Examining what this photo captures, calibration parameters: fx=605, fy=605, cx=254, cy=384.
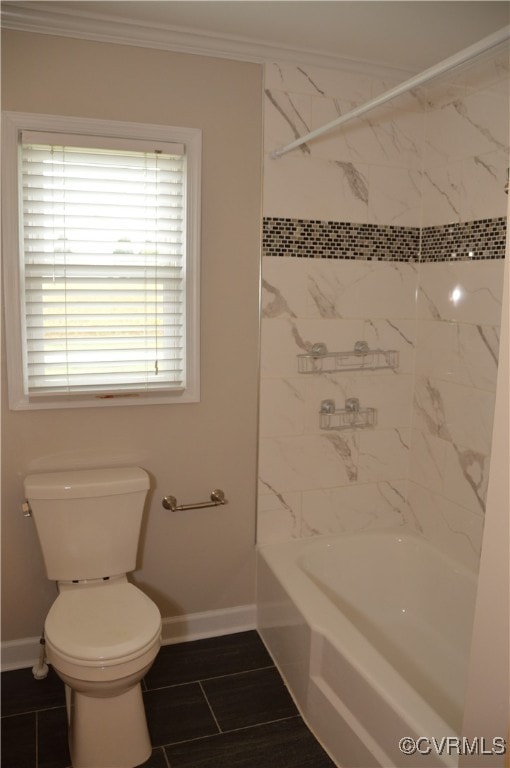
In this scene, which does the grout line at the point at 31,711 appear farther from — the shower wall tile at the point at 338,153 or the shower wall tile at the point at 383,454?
the shower wall tile at the point at 338,153

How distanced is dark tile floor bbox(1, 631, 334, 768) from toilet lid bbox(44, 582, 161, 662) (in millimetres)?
430

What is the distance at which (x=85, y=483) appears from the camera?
231 cm

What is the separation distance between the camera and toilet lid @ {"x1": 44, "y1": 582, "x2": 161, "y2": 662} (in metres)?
1.92

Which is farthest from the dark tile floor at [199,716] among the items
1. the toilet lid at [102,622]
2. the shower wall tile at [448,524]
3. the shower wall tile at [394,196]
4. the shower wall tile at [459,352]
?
the shower wall tile at [394,196]

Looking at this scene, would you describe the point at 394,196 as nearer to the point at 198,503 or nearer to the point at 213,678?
the point at 198,503

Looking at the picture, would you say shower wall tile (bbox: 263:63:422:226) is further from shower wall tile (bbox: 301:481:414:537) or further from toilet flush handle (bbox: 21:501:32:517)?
toilet flush handle (bbox: 21:501:32:517)

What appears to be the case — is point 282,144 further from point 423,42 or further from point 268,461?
point 268,461

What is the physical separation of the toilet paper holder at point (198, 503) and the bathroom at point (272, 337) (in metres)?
0.04

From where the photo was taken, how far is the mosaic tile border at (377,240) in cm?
248

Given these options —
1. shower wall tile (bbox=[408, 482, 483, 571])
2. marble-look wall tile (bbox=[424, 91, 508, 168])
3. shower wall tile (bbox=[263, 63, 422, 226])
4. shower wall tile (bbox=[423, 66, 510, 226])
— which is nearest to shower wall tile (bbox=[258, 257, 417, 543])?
shower wall tile (bbox=[408, 482, 483, 571])

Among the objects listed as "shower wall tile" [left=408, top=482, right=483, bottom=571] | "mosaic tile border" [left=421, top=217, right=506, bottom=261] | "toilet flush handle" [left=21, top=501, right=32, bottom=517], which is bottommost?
→ "shower wall tile" [left=408, top=482, right=483, bottom=571]

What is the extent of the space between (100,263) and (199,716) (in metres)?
1.76

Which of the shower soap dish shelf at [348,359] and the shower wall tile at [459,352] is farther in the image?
the shower soap dish shelf at [348,359]

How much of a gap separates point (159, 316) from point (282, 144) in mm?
892
